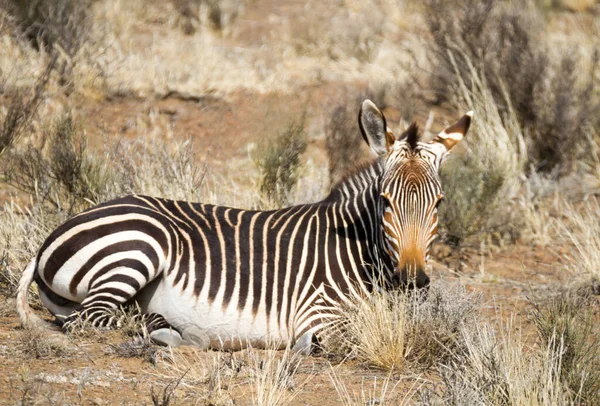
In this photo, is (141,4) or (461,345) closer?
(461,345)

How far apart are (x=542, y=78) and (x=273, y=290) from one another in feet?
24.6

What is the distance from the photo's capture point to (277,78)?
14297 mm

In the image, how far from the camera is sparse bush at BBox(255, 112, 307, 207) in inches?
374

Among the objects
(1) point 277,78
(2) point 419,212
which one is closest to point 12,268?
(2) point 419,212

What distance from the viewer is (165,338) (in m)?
6.07

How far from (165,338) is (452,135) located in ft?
9.12

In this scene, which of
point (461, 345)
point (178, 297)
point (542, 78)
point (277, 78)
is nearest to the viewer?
point (461, 345)

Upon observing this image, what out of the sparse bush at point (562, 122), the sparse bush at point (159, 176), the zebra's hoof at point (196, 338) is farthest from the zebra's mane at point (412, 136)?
the sparse bush at point (562, 122)

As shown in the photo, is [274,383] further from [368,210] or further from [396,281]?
[368,210]

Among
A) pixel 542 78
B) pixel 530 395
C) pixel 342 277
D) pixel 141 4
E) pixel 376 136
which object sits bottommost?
pixel 530 395

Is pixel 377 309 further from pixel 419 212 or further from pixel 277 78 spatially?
pixel 277 78

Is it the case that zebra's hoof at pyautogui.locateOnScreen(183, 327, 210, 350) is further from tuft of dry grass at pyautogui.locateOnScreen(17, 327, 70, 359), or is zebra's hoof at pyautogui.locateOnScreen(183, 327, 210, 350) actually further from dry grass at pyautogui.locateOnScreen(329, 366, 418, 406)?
dry grass at pyautogui.locateOnScreen(329, 366, 418, 406)

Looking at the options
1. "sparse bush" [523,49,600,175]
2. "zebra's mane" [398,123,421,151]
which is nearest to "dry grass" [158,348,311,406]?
"zebra's mane" [398,123,421,151]

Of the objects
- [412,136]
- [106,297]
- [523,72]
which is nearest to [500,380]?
[412,136]
